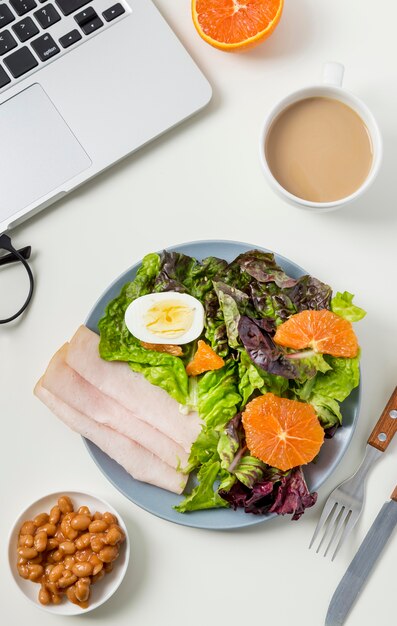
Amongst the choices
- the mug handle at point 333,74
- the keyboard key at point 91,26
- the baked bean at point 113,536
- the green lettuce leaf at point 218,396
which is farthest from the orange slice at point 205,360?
the keyboard key at point 91,26

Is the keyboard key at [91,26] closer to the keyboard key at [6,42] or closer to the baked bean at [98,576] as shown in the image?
the keyboard key at [6,42]

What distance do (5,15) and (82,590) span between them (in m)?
1.18

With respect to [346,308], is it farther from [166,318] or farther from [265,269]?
[166,318]

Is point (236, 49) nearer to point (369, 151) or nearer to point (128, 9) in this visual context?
point (128, 9)

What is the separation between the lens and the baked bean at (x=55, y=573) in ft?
5.27

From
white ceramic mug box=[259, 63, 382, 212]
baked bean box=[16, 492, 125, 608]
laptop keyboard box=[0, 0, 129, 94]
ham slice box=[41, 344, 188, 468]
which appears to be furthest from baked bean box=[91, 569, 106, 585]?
laptop keyboard box=[0, 0, 129, 94]

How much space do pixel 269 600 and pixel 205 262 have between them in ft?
2.41

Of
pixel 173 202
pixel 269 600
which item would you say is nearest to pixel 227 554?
pixel 269 600

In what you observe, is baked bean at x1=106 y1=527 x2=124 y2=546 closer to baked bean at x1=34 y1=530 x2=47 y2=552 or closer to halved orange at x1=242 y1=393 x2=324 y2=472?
baked bean at x1=34 y1=530 x2=47 y2=552

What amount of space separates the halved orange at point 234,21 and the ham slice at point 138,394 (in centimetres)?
67

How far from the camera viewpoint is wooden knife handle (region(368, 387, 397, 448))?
1.66 m

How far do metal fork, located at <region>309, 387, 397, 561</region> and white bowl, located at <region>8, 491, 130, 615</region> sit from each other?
0.41 metres

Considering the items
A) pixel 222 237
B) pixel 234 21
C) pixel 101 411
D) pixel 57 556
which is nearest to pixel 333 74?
pixel 234 21

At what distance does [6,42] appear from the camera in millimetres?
1632
